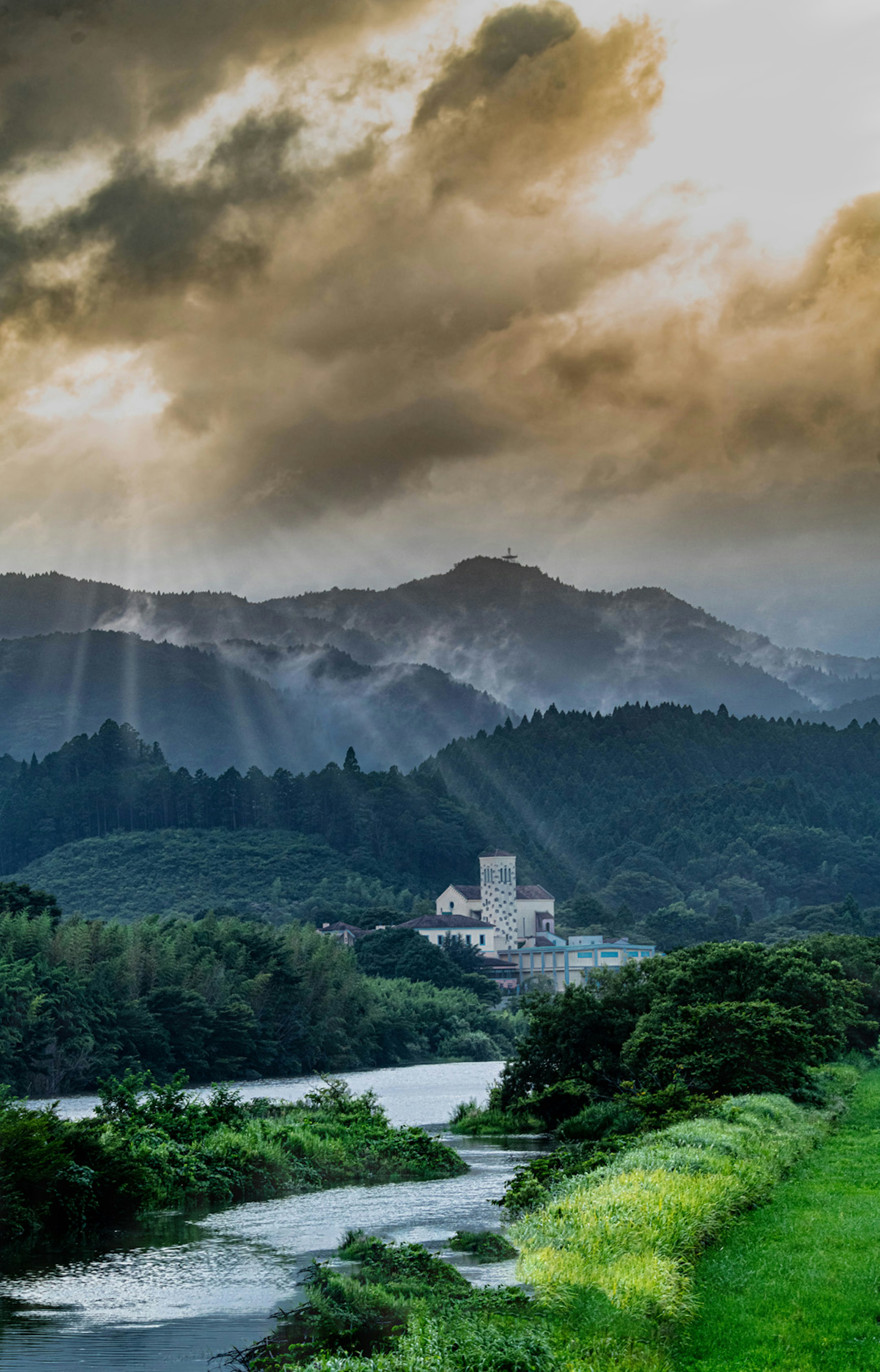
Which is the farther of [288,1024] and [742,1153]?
[288,1024]

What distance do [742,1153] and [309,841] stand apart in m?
148

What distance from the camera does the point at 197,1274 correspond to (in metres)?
18.8

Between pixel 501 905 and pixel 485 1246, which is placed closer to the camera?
pixel 485 1246

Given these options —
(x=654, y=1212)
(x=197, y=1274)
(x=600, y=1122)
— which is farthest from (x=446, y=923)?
(x=654, y=1212)

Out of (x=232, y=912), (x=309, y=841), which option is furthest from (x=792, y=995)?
(x=309, y=841)

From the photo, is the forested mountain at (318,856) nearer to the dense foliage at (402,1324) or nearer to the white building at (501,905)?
the white building at (501,905)

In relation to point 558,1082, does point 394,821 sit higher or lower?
higher

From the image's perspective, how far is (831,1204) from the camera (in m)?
17.9

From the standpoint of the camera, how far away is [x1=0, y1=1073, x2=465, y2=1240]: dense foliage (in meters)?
21.5

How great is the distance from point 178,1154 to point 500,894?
13601 cm

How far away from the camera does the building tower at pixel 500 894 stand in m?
162

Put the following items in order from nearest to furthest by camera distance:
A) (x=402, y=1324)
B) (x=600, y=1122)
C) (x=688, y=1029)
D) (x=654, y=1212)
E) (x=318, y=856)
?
(x=402, y=1324)
(x=654, y=1212)
(x=688, y=1029)
(x=600, y=1122)
(x=318, y=856)

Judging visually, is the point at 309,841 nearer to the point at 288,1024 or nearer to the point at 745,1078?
the point at 288,1024

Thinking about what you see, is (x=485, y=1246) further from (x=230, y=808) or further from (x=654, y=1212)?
(x=230, y=808)
